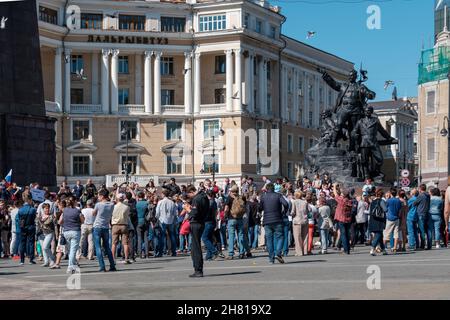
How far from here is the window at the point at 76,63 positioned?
88.1 metres

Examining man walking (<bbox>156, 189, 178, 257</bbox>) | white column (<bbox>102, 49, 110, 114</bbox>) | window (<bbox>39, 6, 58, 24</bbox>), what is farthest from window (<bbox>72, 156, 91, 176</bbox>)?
man walking (<bbox>156, 189, 178, 257</bbox>)

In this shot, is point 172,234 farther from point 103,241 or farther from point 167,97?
point 167,97

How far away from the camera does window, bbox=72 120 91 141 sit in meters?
86.4

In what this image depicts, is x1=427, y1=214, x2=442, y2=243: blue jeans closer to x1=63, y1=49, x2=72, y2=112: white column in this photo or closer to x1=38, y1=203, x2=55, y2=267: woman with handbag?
x1=38, y1=203, x2=55, y2=267: woman with handbag

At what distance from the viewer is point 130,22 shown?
8794cm

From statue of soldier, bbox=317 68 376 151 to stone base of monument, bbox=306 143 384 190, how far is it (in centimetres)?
57

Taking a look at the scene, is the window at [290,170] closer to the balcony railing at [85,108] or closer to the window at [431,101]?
the window at [431,101]

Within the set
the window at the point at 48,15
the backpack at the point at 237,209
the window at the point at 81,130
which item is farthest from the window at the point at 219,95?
the backpack at the point at 237,209

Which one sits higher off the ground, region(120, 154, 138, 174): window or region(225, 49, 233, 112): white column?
region(225, 49, 233, 112): white column

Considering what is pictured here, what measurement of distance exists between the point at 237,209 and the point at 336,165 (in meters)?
15.3

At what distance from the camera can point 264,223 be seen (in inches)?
942

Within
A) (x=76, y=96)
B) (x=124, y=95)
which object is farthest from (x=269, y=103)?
(x=76, y=96)
